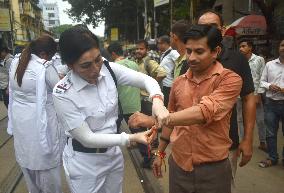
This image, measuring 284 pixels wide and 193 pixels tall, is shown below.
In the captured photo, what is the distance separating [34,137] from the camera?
3.48 metres

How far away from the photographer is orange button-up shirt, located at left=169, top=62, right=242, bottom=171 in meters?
2.29

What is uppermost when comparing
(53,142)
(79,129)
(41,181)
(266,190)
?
(79,129)

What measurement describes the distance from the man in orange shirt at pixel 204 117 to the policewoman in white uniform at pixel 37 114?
1451 millimetres

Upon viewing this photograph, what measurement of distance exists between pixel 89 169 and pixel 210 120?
0.87 m

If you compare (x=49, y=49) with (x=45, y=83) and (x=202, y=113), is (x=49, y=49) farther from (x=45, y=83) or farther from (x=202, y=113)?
(x=202, y=113)

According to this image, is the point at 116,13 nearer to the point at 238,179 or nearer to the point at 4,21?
the point at 4,21

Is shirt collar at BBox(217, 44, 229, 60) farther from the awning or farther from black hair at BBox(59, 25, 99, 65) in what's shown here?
the awning

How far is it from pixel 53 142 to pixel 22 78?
2.23 ft

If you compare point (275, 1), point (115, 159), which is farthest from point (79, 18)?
point (115, 159)

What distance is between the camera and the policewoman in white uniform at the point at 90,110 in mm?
2227

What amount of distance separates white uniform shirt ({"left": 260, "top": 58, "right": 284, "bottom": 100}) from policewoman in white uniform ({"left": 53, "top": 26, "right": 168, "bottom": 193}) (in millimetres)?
3333

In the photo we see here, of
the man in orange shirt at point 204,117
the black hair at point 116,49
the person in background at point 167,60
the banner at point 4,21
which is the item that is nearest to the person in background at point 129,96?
the black hair at point 116,49

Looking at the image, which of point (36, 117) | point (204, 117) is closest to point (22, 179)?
point (36, 117)

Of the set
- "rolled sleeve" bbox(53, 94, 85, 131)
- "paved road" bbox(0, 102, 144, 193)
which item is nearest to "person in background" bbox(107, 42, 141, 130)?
"paved road" bbox(0, 102, 144, 193)
